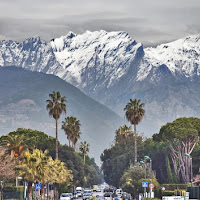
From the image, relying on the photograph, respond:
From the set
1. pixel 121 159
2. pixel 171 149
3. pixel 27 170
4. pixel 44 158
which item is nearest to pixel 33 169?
pixel 27 170

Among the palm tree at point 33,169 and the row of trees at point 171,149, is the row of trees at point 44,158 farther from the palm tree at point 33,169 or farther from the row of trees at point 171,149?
the row of trees at point 171,149

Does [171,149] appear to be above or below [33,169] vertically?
above

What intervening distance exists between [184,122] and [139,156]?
36819 millimetres

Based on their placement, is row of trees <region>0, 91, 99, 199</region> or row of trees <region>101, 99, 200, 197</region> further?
row of trees <region>101, 99, 200, 197</region>

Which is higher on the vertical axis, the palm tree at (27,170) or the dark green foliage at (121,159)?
the dark green foliage at (121,159)

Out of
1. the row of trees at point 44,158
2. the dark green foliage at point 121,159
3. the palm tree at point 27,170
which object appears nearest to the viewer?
the palm tree at point 27,170

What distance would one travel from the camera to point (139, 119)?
14088cm

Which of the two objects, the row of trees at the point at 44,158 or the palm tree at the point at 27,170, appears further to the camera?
the row of trees at the point at 44,158

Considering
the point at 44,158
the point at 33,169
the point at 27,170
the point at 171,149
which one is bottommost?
the point at 27,170

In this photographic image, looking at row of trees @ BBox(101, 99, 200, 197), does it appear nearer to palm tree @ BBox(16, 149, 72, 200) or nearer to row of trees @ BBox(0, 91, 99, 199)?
row of trees @ BBox(0, 91, 99, 199)

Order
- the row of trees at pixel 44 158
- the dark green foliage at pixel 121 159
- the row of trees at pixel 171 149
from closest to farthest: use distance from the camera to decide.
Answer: the row of trees at pixel 44 158
the row of trees at pixel 171 149
the dark green foliage at pixel 121 159

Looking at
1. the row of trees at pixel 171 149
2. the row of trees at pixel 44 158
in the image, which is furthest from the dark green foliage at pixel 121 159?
the row of trees at pixel 44 158

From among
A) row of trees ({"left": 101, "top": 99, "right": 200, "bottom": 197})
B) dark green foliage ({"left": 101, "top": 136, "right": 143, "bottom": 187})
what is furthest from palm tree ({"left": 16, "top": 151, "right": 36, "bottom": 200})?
dark green foliage ({"left": 101, "top": 136, "right": 143, "bottom": 187})

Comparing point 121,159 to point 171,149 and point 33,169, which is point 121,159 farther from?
point 33,169
